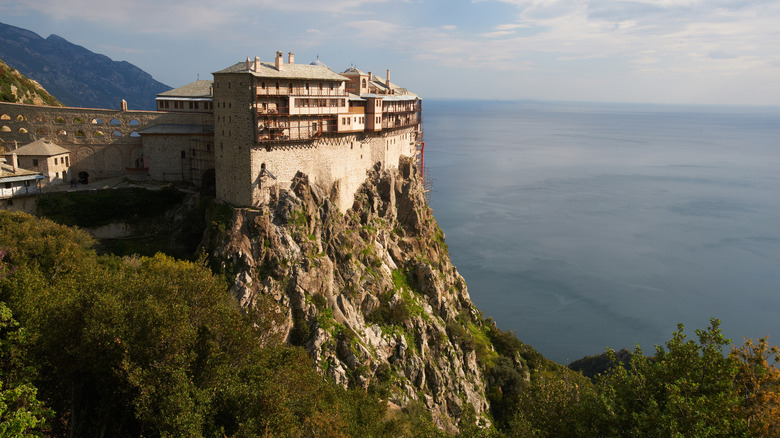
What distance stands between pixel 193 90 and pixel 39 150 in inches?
518

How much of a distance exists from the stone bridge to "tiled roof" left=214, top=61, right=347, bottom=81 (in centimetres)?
933

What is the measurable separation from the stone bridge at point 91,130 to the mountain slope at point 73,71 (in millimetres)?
106367

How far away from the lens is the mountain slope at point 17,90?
60.7 meters

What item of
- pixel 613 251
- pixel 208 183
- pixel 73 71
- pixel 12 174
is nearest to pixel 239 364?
pixel 208 183

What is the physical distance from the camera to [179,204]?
4341cm

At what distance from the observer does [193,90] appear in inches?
1912

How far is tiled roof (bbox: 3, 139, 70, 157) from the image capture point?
42938 millimetres

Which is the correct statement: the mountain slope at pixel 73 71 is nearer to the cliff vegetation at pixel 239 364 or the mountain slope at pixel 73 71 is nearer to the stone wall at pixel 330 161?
the stone wall at pixel 330 161

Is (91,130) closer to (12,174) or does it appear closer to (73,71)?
(12,174)

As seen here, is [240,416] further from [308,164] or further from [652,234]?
[652,234]

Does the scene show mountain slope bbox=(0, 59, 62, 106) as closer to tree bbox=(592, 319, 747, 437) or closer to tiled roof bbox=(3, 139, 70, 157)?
tiled roof bbox=(3, 139, 70, 157)

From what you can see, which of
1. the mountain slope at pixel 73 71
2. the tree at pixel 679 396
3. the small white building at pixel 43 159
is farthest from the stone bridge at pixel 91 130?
the mountain slope at pixel 73 71

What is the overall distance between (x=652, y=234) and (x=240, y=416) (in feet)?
345

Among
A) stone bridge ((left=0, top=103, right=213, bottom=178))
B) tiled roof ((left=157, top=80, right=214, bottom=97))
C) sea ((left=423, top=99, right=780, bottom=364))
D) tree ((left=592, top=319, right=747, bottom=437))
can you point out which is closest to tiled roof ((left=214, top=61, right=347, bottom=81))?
stone bridge ((left=0, top=103, right=213, bottom=178))
